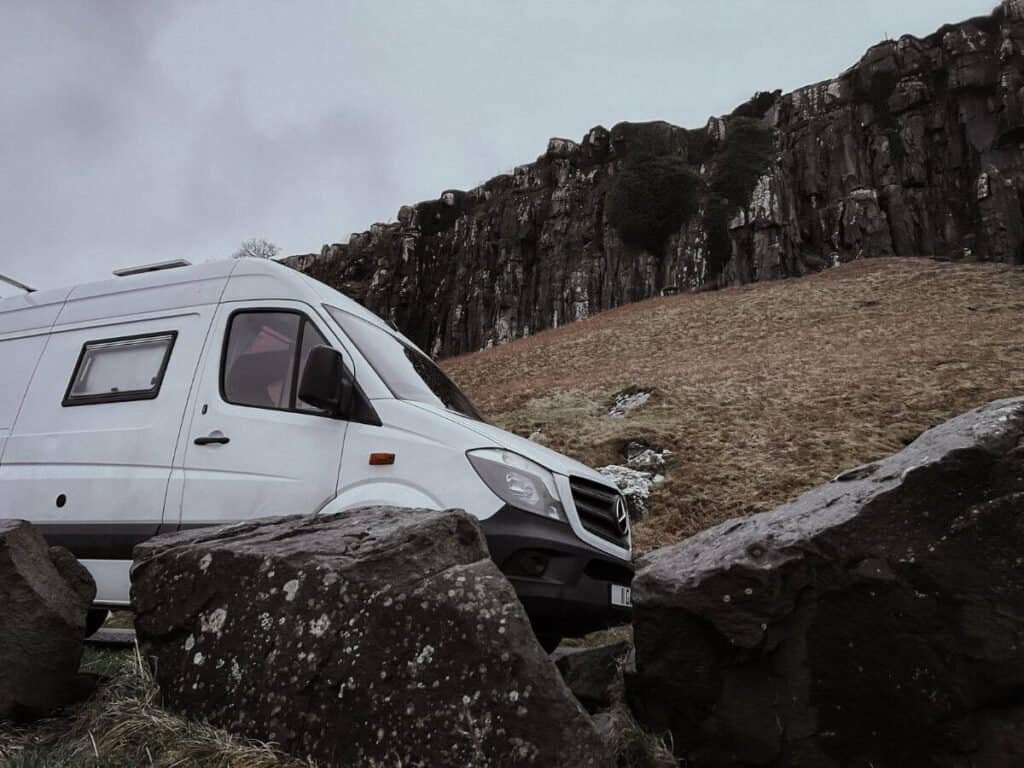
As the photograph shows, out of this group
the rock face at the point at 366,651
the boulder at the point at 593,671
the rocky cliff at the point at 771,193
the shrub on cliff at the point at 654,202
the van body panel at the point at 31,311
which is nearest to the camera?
the rock face at the point at 366,651

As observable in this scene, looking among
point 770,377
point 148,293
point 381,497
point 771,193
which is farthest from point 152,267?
point 771,193

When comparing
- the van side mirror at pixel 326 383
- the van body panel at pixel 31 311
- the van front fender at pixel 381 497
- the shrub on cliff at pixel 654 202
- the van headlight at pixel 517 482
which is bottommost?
the van front fender at pixel 381 497

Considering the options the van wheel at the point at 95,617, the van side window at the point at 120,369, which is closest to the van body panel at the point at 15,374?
the van side window at the point at 120,369

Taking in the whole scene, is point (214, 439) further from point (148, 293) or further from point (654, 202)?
point (654, 202)

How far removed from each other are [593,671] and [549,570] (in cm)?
71

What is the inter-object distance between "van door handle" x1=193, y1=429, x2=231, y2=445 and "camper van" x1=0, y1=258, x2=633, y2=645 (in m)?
0.01

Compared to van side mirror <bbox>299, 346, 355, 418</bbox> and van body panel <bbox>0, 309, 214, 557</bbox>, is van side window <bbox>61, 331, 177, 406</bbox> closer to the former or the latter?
van body panel <bbox>0, 309, 214, 557</bbox>

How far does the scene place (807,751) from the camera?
3.11m

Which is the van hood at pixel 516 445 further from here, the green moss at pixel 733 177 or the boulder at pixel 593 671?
the green moss at pixel 733 177

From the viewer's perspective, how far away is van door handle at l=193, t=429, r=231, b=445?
4.91 meters

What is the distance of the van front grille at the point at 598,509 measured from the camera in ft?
14.8

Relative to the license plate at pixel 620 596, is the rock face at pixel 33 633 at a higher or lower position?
lower

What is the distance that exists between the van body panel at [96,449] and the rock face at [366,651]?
6.79ft

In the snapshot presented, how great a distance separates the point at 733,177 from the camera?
43406mm
